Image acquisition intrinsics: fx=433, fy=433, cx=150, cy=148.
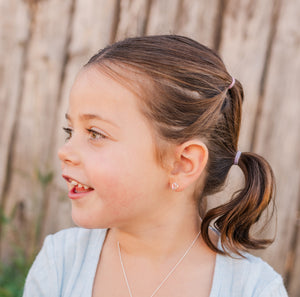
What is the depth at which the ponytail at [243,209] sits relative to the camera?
67.0 inches

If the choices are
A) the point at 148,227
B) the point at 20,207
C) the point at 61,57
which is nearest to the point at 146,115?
the point at 148,227

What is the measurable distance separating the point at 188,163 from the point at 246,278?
1.58 ft

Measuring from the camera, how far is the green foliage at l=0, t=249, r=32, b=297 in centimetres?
248

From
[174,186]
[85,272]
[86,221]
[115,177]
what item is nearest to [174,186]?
[174,186]

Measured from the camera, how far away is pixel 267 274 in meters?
1.64

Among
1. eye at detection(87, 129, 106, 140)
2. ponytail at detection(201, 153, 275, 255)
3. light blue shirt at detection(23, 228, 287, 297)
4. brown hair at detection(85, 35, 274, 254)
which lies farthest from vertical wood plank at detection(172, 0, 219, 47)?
light blue shirt at detection(23, 228, 287, 297)

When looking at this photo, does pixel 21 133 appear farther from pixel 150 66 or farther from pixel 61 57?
pixel 150 66

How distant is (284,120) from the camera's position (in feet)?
8.07

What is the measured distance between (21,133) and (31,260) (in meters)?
0.76

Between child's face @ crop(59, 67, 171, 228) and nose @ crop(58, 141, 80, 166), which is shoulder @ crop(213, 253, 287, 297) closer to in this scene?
child's face @ crop(59, 67, 171, 228)

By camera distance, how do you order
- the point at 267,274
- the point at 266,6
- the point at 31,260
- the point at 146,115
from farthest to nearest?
the point at 31,260 < the point at 266,6 < the point at 267,274 < the point at 146,115

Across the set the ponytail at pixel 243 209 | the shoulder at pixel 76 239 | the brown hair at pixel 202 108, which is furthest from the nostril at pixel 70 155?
the ponytail at pixel 243 209

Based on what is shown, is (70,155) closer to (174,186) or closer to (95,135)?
(95,135)

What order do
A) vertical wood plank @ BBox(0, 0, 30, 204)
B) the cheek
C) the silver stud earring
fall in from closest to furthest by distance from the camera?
the cheek → the silver stud earring → vertical wood plank @ BBox(0, 0, 30, 204)
